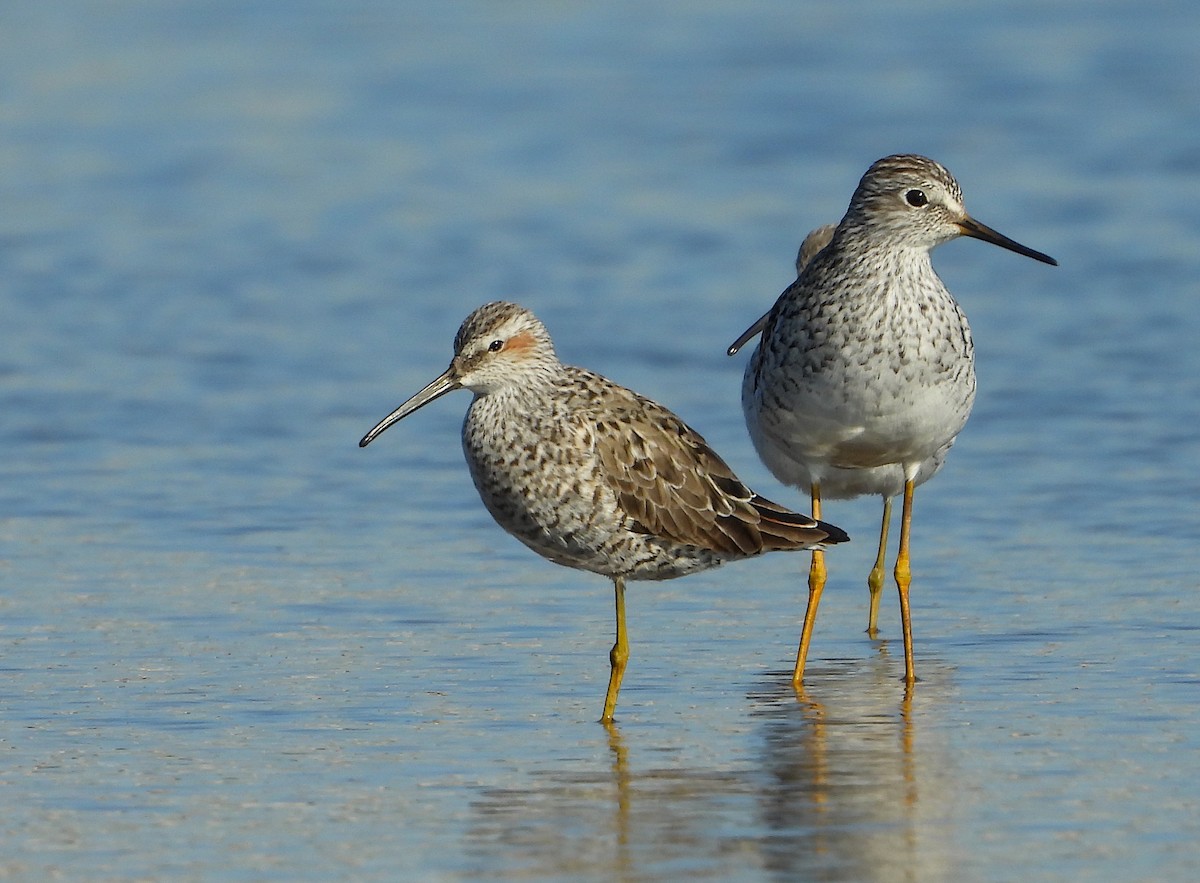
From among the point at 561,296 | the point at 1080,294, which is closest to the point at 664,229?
the point at 561,296

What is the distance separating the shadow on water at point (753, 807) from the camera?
709 centimetres

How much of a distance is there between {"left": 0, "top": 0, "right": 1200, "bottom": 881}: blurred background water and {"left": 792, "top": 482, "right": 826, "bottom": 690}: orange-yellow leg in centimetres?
10

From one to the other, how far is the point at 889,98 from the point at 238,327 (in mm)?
10620

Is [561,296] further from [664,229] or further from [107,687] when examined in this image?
[107,687]

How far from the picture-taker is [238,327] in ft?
60.7

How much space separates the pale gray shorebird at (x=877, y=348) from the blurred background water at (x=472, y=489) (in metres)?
0.98

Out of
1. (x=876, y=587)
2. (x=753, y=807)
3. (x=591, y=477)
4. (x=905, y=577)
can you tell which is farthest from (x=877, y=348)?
(x=753, y=807)

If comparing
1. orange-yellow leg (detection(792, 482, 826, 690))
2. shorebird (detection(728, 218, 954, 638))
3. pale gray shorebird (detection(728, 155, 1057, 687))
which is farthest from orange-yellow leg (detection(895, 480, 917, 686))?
orange-yellow leg (detection(792, 482, 826, 690))

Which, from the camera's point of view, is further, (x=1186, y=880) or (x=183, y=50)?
(x=183, y=50)

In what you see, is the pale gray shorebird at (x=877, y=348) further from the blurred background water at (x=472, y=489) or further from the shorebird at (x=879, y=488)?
the blurred background water at (x=472, y=489)

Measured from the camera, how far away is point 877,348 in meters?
9.74

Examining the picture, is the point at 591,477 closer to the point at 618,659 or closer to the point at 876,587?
the point at 618,659

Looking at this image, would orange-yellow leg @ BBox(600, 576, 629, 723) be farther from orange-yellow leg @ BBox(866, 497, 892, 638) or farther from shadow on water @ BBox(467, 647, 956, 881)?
orange-yellow leg @ BBox(866, 497, 892, 638)

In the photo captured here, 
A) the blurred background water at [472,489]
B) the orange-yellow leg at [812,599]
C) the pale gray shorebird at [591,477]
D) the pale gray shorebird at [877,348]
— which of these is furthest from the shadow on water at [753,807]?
the pale gray shorebird at [877,348]
